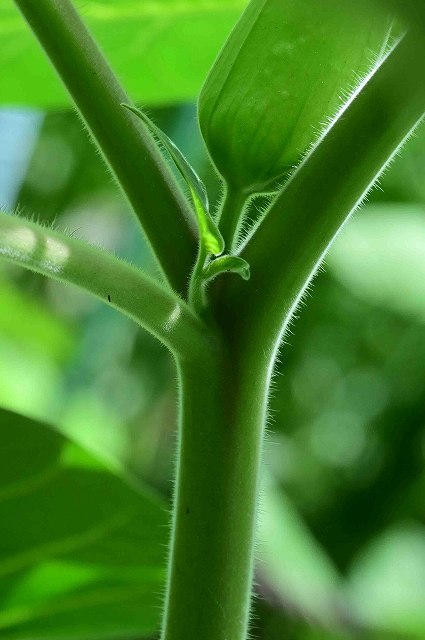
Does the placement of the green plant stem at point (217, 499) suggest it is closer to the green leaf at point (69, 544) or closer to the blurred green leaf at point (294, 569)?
the green leaf at point (69, 544)

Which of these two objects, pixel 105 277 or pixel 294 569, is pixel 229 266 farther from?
pixel 294 569

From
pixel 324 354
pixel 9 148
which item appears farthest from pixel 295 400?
pixel 9 148

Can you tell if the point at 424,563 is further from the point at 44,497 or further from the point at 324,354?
the point at 44,497

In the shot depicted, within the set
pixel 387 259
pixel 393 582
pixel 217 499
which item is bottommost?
pixel 393 582

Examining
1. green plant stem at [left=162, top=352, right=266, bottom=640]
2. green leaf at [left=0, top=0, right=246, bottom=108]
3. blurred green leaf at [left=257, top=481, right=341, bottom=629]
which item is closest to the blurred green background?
blurred green leaf at [left=257, top=481, right=341, bottom=629]

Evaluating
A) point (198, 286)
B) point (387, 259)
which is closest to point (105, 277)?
point (198, 286)

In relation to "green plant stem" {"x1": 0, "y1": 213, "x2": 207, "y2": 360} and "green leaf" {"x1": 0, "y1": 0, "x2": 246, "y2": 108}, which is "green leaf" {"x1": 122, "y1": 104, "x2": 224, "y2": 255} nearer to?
"green plant stem" {"x1": 0, "y1": 213, "x2": 207, "y2": 360}
